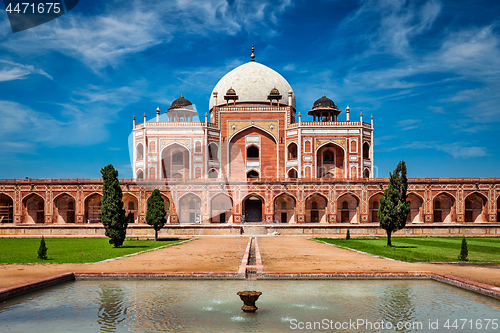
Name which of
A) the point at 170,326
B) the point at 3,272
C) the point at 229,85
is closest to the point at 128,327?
the point at 170,326

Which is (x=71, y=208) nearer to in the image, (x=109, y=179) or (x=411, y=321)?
(x=109, y=179)

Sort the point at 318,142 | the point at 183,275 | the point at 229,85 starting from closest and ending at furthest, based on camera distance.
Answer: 1. the point at 183,275
2. the point at 318,142
3. the point at 229,85

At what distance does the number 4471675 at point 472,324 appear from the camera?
653 centimetres

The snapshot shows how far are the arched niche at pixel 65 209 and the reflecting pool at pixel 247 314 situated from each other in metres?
28.3

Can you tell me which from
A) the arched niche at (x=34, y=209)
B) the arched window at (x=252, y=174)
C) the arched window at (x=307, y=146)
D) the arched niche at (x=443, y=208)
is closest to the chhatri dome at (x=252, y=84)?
the arched window at (x=307, y=146)

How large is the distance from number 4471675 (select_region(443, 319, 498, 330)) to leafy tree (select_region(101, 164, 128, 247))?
14947 millimetres

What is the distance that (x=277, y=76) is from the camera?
46.3 meters

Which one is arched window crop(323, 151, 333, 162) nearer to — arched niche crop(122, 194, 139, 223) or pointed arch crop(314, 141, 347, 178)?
pointed arch crop(314, 141, 347, 178)

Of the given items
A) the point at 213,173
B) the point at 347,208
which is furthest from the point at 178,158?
the point at 347,208

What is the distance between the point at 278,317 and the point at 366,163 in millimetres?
34291

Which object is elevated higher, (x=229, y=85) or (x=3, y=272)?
(x=229, y=85)

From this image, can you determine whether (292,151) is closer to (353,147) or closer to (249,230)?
(353,147)

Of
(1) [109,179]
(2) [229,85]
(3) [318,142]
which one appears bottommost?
(1) [109,179]

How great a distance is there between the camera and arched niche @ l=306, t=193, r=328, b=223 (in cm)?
3531
